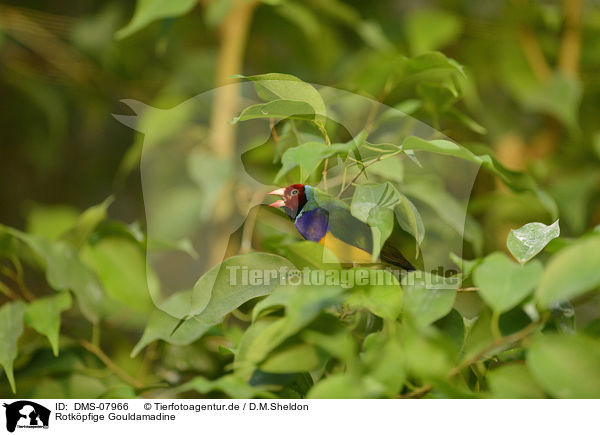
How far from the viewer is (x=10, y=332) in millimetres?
278

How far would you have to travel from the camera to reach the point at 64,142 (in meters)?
0.90

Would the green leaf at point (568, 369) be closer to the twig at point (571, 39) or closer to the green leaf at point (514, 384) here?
the green leaf at point (514, 384)

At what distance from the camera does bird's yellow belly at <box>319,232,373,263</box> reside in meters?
0.24

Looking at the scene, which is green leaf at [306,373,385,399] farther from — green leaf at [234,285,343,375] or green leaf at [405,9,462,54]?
green leaf at [405,9,462,54]

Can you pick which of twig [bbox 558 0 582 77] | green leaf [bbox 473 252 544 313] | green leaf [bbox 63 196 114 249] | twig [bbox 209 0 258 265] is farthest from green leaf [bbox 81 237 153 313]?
twig [bbox 558 0 582 77]

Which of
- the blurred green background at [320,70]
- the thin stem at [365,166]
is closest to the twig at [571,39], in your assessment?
the blurred green background at [320,70]

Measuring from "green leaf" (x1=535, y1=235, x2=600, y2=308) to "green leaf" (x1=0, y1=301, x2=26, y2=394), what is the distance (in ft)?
0.75

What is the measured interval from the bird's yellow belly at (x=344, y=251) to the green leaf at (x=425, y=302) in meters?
0.02

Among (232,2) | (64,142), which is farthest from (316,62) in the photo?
(64,142)

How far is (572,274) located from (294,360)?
11 cm

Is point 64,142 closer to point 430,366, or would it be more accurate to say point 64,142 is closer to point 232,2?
point 232,2

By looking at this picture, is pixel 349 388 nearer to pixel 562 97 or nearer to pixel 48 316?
pixel 48 316

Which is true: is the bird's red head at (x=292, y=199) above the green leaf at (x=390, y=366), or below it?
above

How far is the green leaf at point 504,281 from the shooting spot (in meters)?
0.19
